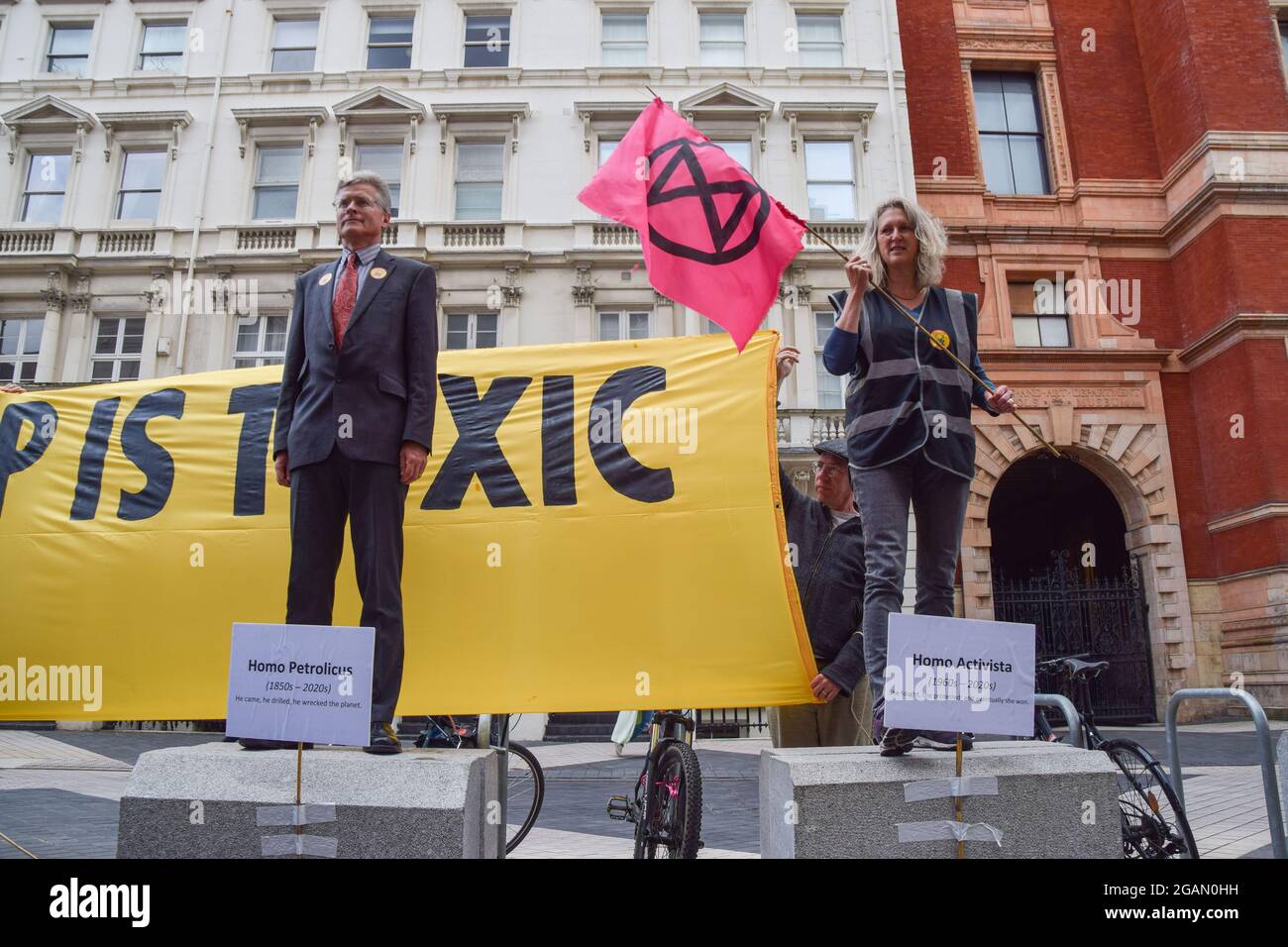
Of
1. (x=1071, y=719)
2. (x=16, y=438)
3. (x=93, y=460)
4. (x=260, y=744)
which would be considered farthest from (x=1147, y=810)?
(x=16, y=438)

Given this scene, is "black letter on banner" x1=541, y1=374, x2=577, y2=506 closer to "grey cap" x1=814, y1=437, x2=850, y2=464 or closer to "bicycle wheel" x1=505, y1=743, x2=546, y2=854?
"grey cap" x1=814, y1=437, x2=850, y2=464

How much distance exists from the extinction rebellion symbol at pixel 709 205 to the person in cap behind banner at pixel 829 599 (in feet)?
1.97

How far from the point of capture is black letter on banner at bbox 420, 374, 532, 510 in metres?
4.29

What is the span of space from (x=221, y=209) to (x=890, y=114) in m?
15.9

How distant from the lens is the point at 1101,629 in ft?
53.4

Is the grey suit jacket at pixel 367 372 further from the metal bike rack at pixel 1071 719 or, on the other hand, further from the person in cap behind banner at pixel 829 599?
the metal bike rack at pixel 1071 719

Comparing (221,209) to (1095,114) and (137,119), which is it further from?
(1095,114)

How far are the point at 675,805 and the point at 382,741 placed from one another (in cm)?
147

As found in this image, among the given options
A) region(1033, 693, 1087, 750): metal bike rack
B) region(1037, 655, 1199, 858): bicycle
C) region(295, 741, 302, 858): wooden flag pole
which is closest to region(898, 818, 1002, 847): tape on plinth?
region(295, 741, 302, 858): wooden flag pole

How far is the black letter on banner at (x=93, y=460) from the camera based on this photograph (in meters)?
4.54

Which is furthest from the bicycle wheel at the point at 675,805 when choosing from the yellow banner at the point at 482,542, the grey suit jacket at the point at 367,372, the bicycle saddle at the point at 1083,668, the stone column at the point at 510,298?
the stone column at the point at 510,298

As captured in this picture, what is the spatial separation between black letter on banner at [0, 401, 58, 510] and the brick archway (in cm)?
1511

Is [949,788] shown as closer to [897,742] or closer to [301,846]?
[897,742]
